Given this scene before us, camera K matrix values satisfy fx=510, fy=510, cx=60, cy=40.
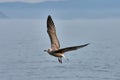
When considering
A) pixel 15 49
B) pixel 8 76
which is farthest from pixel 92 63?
pixel 15 49

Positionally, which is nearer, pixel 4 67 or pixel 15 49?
pixel 4 67

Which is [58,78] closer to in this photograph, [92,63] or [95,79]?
[95,79]

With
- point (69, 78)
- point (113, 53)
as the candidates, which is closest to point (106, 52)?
point (113, 53)

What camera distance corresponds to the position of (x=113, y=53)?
87.9 metres

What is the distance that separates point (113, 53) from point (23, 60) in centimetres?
1628

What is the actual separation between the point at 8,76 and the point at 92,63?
1602 cm

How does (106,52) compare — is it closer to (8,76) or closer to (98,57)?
(98,57)

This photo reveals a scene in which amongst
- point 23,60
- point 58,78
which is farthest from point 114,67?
point 23,60

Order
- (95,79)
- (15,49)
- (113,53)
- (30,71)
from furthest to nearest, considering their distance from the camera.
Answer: (15,49) < (113,53) < (30,71) < (95,79)

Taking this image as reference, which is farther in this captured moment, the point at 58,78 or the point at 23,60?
the point at 23,60

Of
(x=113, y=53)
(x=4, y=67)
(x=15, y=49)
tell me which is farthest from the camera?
(x=15, y=49)

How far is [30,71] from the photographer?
2625 inches

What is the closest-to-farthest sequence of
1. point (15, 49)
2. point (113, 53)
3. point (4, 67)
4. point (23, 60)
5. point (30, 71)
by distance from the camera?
point (30, 71) → point (4, 67) → point (23, 60) → point (113, 53) → point (15, 49)

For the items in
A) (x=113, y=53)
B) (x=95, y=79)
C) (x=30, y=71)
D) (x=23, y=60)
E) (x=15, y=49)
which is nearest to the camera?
(x=95, y=79)
